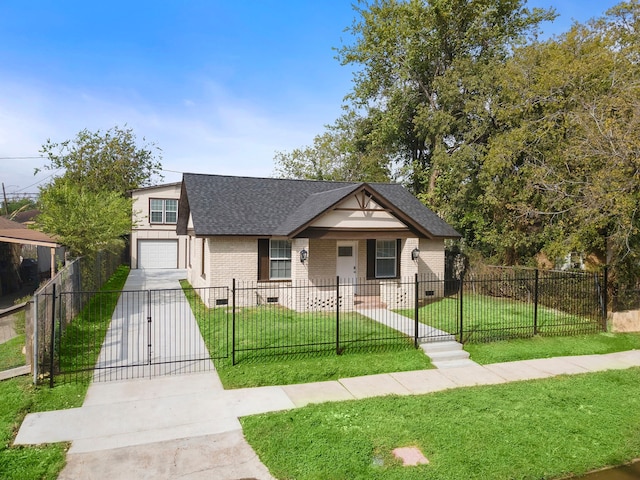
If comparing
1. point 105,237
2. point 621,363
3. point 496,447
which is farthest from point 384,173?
point 496,447

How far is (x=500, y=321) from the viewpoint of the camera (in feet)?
47.4

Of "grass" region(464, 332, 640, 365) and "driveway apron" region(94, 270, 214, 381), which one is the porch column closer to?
"driveway apron" region(94, 270, 214, 381)

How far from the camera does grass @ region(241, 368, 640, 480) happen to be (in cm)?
600

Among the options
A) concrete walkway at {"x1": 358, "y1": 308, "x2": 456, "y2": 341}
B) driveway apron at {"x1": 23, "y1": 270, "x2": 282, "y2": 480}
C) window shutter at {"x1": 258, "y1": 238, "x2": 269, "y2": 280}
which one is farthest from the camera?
window shutter at {"x1": 258, "y1": 238, "x2": 269, "y2": 280}

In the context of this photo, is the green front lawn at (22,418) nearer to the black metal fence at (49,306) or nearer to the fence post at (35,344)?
the fence post at (35,344)

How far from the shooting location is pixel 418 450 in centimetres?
645

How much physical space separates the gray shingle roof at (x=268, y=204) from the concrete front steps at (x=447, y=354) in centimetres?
645

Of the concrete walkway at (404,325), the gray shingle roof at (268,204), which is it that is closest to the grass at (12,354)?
the gray shingle roof at (268,204)

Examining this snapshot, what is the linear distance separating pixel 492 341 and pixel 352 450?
7450mm

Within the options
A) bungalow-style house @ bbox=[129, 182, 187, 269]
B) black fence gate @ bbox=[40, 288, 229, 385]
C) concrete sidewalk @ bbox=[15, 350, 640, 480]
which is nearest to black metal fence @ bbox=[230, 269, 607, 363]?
black fence gate @ bbox=[40, 288, 229, 385]

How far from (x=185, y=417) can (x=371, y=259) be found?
12.3 m

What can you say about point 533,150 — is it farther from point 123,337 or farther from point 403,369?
point 123,337

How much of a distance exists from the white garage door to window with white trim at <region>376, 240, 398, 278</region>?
19205 millimetres

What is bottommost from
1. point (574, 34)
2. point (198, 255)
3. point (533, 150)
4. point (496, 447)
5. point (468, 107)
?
point (496, 447)
